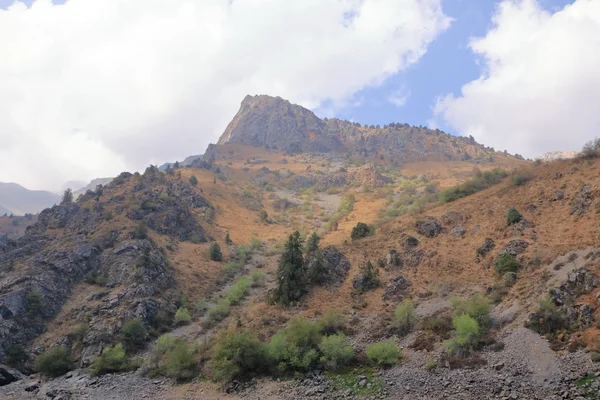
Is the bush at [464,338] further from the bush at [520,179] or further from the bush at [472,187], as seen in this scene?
the bush at [472,187]

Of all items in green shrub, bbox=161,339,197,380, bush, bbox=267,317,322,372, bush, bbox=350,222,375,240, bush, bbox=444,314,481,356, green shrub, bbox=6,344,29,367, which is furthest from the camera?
Answer: bush, bbox=350,222,375,240

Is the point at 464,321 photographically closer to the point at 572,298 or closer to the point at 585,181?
the point at 572,298

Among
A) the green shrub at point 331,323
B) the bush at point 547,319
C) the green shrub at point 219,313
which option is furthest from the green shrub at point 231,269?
the bush at point 547,319

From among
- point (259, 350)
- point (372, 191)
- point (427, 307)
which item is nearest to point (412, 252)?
point (427, 307)

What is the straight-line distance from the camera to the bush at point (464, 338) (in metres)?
32.2

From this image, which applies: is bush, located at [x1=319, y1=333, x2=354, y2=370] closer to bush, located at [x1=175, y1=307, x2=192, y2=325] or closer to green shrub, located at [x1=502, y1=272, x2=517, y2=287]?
green shrub, located at [x1=502, y1=272, x2=517, y2=287]

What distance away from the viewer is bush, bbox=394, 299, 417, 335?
1554 inches

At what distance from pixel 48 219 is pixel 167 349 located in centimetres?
Result: 5161

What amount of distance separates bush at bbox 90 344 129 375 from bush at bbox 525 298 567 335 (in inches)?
1537

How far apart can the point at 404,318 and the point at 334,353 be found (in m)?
8.05

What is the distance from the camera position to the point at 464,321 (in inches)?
1329

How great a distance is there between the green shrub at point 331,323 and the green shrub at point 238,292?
19.9 m

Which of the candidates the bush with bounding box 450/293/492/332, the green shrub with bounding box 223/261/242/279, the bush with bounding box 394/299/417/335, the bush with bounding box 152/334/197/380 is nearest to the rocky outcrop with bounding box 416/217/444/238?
the bush with bounding box 394/299/417/335

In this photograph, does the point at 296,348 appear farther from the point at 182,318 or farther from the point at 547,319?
the point at 182,318
